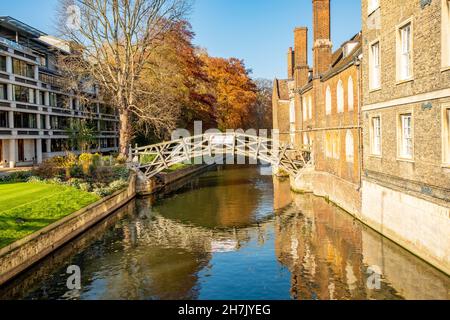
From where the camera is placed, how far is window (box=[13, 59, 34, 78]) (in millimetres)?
36844

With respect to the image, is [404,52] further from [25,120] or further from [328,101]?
[25,120]

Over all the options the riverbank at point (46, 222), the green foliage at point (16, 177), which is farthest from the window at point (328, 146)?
the green foliage at point (16, 177)

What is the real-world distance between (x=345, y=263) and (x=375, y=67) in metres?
7.80

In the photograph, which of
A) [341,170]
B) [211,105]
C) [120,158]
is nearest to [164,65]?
[120,158]

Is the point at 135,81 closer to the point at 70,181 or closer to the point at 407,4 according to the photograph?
the point at 70,181

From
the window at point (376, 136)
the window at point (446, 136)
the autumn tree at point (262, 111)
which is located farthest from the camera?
the autumn tree at point (262, 111)

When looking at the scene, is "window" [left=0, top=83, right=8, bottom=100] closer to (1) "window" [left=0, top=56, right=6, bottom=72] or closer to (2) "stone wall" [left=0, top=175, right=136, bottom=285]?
(1) "window" [left=0, top=56, right=6, bottom=72]

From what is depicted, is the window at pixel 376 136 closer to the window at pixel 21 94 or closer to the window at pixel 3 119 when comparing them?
the window at pixel 3 119

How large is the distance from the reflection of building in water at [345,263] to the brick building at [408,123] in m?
0.59

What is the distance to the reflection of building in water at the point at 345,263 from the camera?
10859mm

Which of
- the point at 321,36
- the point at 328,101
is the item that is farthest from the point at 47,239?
the point at 321,36

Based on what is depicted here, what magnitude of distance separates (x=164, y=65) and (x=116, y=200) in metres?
14.7

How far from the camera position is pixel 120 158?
30484mm
